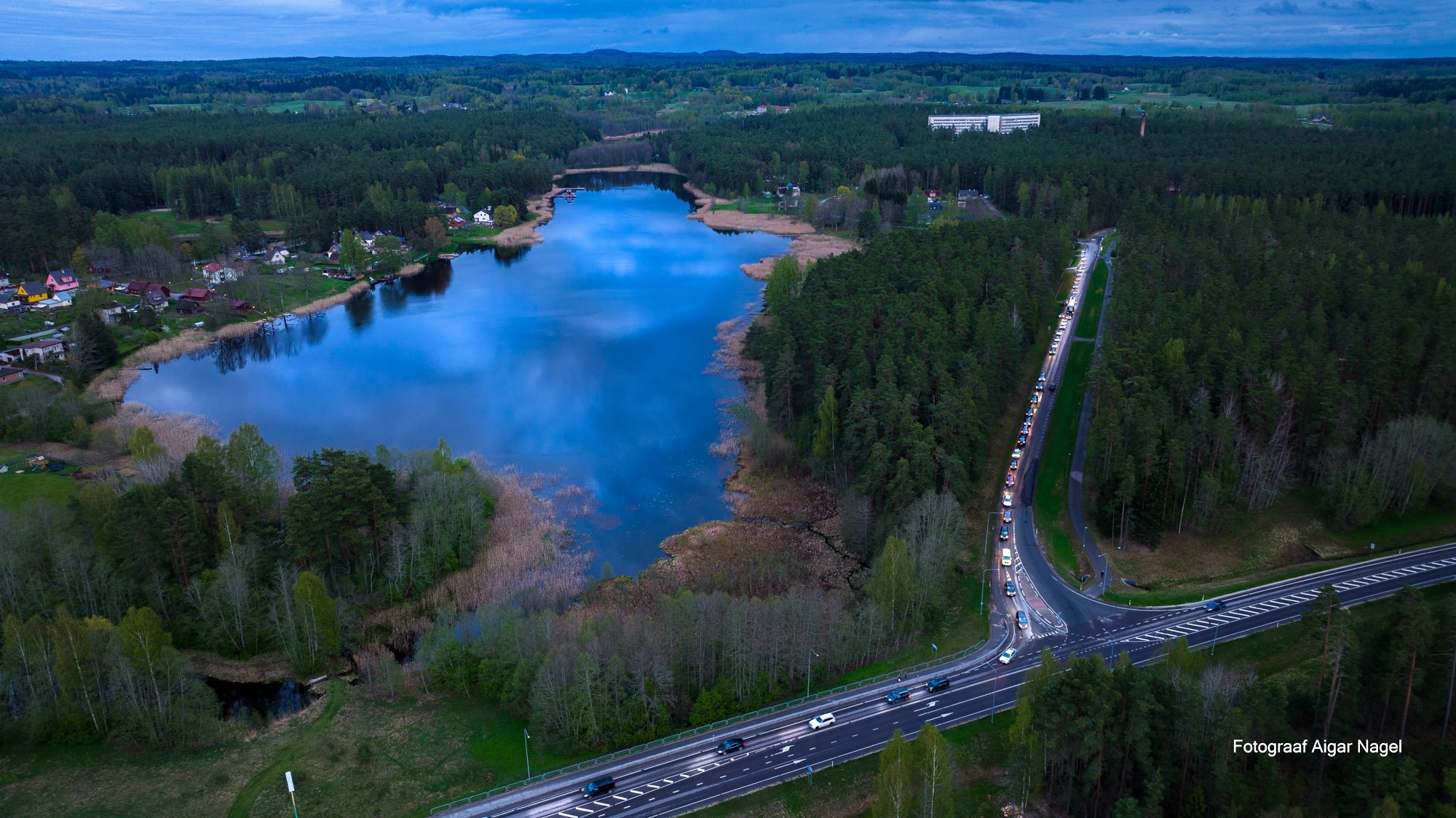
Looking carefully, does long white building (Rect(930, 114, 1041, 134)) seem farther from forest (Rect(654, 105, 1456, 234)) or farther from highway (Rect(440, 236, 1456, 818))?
highway (Rect(440, 236, 1456, 818))

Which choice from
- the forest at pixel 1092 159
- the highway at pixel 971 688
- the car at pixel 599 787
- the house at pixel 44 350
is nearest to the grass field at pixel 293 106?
the forest at pixel 1092 159

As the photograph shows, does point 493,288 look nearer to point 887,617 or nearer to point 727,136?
Answer: point 887,617

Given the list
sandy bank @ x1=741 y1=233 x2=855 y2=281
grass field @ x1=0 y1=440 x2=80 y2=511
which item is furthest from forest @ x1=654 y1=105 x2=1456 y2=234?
grass field @ x1=0 y1=440 x2=80 y2=511

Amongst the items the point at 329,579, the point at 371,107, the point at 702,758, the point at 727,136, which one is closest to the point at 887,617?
the point at 702,758

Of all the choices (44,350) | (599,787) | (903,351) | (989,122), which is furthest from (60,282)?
(989,122)

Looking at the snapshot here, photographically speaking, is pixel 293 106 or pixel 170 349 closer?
Result: pixel 170 349

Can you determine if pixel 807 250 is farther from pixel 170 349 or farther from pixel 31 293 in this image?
pixel 31 293
